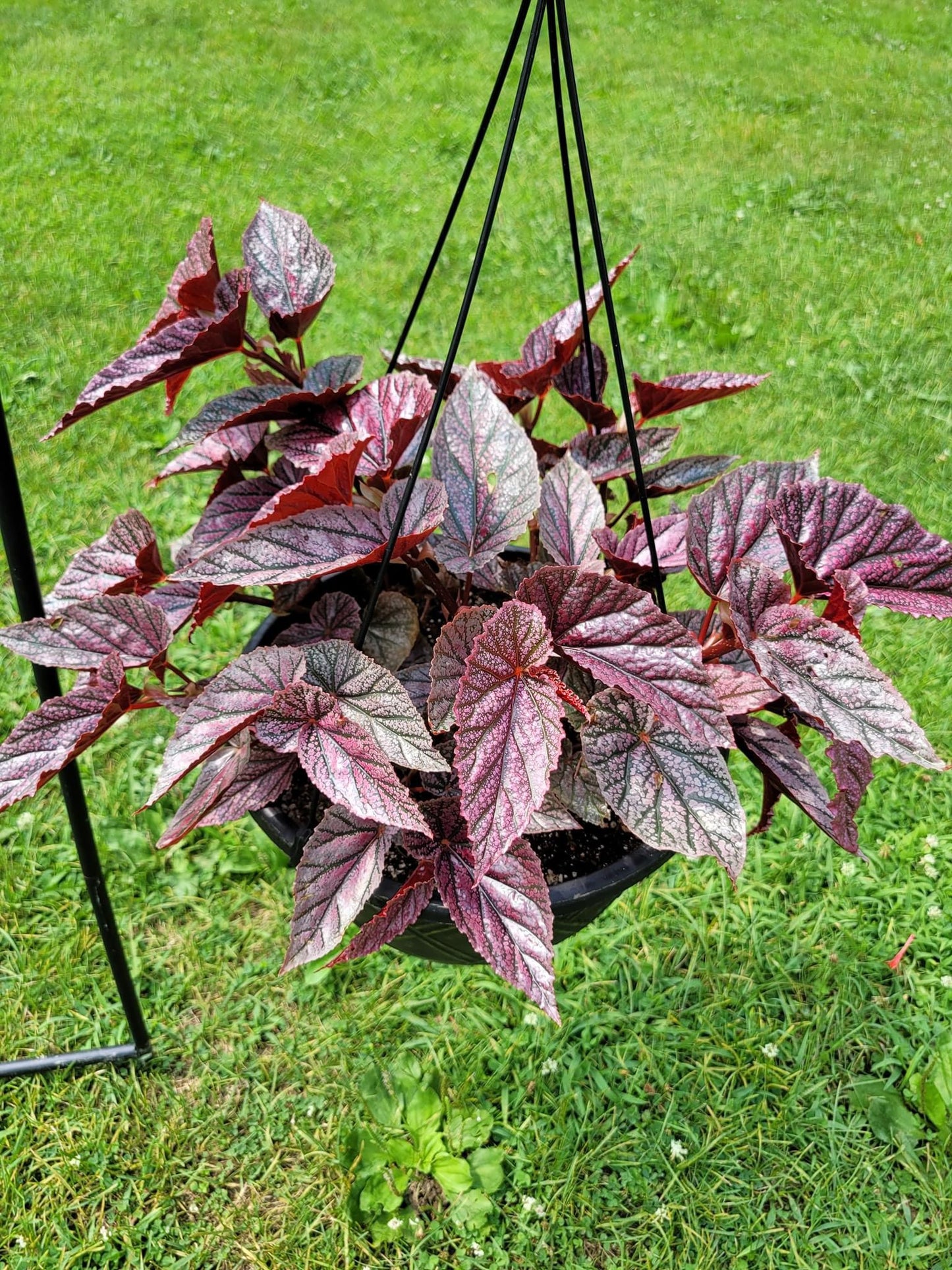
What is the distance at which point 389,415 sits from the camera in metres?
1.18

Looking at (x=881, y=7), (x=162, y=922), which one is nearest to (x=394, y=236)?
(x=162, y=922)

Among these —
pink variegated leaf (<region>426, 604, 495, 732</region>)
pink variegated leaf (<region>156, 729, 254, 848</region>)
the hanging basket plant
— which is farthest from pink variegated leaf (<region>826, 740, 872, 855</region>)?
pink variegated leaf (<region>156, 729, 254, 848</region>)

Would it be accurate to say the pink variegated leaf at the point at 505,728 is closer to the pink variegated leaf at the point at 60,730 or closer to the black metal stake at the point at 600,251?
the black metal stake at the point at 600,251

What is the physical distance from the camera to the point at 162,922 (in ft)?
6.70

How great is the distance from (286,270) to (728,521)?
630 millimetres

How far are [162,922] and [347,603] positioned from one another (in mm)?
1141

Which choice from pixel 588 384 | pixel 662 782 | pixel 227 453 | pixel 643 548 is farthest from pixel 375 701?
pixel 588 384

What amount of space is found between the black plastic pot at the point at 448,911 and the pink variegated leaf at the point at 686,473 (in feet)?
1.50

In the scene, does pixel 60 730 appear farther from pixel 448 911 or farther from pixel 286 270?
pixel 286 270

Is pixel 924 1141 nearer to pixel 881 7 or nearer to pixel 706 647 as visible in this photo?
pixel 706 647

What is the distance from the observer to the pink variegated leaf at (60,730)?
102cm

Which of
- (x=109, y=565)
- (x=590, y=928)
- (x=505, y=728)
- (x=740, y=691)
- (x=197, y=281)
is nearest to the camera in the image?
(x=505, y=728)

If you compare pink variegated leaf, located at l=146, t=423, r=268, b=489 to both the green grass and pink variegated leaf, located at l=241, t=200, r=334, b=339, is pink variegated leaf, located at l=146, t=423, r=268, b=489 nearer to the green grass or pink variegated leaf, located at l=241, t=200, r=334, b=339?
pink variegated leaf, located at l=241, t=200, r=334, b=339

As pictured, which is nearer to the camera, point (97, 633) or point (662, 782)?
point (662, 782)
